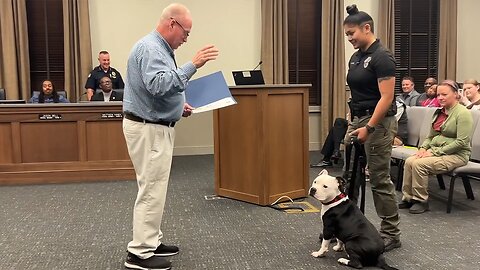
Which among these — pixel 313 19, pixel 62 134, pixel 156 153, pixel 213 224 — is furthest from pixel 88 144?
pixel 313 19

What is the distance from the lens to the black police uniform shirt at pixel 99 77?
702 cm

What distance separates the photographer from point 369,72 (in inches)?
115

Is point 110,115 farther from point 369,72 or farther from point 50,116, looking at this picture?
point 369,72

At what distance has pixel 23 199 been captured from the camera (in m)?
4.64

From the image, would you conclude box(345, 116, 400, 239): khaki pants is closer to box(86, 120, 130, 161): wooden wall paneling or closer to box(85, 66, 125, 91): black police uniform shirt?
box(86, 120, 130, 161): wooden wall paneling

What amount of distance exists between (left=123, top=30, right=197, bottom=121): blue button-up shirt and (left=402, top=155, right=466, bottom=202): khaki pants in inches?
90.3

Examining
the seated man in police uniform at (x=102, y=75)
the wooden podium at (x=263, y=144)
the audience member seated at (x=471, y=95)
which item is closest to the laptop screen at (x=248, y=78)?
the wooden podium at (x=263, y=144)

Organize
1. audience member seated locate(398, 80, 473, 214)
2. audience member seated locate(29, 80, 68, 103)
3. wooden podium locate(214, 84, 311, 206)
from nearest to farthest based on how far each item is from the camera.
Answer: audience member seated locate(398, 80, 473, 214) → wooden podium locate(214, 84, 311, 206) → audience member seated locate(29, 80, 68, 103)

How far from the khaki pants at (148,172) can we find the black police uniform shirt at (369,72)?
1.17m

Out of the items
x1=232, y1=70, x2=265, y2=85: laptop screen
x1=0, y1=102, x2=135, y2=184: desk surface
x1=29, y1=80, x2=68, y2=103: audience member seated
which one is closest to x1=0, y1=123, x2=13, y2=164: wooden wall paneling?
x1=0, y1=102, x2=135, y2=184: desk surface

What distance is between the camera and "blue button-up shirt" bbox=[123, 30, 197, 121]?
2.53 metres

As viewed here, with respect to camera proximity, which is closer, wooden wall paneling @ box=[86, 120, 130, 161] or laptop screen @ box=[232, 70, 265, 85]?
laptop screen @ box=[232, 70, 265, 85]

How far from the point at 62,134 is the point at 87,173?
518 mm

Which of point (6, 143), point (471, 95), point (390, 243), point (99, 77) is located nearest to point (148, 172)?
point (390, 243)
